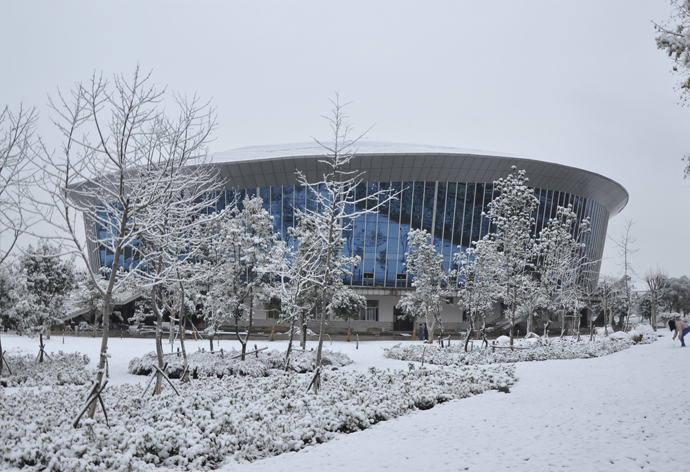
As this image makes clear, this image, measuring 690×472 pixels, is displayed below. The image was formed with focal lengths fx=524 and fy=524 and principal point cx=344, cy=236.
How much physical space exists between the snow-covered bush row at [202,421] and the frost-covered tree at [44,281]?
973 centimetres

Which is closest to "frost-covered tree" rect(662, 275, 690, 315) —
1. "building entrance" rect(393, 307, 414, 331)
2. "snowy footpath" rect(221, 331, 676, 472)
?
"building entrance" rect(393, 307, 414, 331)

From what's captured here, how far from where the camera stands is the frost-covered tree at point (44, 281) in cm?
2225

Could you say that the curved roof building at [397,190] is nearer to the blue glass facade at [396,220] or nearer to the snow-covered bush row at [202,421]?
the blue glass facade at [396,220]

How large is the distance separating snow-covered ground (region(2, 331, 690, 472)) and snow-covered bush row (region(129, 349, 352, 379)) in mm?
9075

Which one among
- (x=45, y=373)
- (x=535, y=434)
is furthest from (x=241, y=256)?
(x=535, y=434)

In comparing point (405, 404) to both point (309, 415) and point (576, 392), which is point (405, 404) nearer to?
point (309, 415)

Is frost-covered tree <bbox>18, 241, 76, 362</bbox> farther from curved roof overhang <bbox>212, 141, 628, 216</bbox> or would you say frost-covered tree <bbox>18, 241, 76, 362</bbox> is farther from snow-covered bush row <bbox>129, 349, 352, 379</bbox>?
curved roof overhang <bbox>212, 141, 628, 216</bbox>

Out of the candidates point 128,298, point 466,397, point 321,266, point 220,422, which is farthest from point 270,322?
point 220,422

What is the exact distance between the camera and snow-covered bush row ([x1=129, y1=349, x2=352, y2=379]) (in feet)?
63.5

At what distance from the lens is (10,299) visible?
66.9 feet

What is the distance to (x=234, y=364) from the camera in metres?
19.9

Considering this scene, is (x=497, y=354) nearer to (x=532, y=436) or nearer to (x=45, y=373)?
(x=532, y=436)

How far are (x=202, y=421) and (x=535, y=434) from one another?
222 inches

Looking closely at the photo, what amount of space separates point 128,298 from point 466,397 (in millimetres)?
36022
